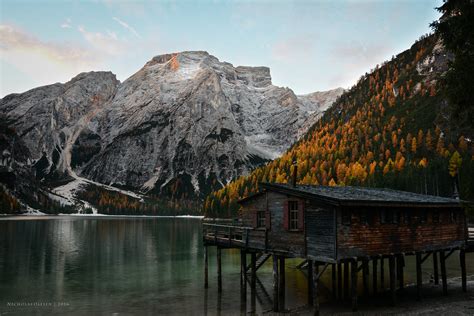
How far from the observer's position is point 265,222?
3080 centimetres

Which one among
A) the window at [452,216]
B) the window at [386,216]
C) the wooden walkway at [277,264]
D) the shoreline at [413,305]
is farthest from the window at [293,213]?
the window at [452,216]

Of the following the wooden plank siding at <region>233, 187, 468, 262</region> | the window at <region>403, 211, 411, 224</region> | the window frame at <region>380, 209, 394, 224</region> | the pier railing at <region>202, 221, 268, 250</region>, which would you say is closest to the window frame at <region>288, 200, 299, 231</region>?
the wooden plank siding at <region>233, 187, 468, 262</region>

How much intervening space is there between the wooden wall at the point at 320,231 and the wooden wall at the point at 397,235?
0.44m

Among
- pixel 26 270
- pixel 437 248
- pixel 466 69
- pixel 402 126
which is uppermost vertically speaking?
pixel 402 126

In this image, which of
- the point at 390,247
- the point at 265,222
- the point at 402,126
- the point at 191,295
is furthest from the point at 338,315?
the point at 402,126

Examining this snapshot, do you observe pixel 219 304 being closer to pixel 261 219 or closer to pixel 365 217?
pixel 261 219

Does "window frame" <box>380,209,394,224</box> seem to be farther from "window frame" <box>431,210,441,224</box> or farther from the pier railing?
the pier railing

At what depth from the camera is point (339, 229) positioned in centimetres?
2581

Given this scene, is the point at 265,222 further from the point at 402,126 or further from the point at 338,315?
the point at 402,126

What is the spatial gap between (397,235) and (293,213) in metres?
7.87

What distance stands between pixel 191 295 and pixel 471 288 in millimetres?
24905

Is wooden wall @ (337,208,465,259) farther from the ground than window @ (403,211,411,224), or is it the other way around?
window @ (403,211,411,224)

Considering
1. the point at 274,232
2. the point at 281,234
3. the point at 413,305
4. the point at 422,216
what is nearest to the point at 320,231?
the point at 281,234

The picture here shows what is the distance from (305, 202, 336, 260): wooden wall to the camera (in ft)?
84.8
